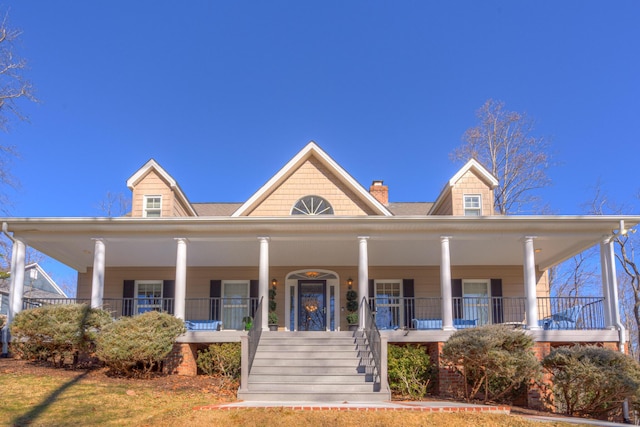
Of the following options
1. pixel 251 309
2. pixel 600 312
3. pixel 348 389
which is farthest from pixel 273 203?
pixel 600 312

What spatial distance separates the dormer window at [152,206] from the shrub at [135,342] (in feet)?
19.0

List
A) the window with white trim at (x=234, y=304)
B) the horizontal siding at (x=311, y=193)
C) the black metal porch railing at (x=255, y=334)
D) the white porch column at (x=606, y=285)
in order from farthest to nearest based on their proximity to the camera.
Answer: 1. the window with white trim at (x=234, y=304)
2. the horizontal siding at (x=311, y=193)
3. the white porch column at (x=606, y=285)
4. the black metal porch railing at (x=255, y=334)

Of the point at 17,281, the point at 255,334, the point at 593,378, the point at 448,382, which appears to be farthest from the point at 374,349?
the point at 17,281

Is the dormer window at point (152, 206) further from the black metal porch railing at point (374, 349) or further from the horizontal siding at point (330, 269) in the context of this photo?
the black metal porch railing at point (374, 349)

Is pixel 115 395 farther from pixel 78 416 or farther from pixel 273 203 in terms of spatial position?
pixel 273 203

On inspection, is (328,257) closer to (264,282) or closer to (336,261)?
(336,261)

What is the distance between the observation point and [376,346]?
10969 mm

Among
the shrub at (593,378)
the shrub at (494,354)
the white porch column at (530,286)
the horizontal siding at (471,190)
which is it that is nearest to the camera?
the shrub at (593,378)

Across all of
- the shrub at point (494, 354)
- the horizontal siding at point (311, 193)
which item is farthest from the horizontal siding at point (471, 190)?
the shrub at point (494, 354)

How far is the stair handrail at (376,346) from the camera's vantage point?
1030 centimetres

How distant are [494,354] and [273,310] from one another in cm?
797

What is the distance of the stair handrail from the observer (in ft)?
33.8

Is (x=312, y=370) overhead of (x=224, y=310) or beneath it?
beneath

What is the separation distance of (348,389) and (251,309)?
720 centimetres
